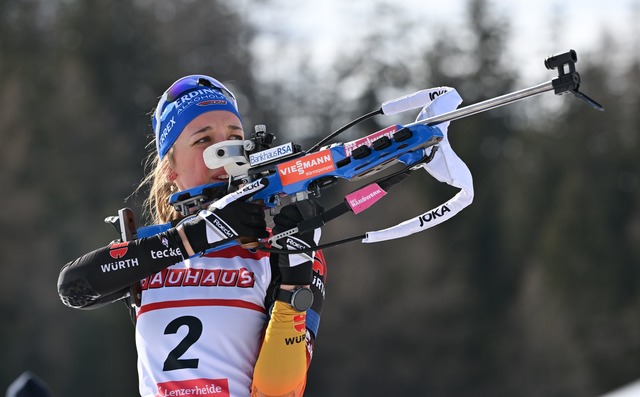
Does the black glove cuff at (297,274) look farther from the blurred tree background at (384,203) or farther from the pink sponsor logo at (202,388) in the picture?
the blurred tree background at (384,203)

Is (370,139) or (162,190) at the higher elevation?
(370,139)

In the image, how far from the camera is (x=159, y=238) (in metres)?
3.41

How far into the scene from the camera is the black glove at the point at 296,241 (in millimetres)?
3289

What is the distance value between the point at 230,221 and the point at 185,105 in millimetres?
677

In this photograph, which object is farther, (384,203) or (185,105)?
(384,203)

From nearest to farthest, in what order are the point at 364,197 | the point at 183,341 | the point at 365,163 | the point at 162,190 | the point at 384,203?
the point at 365,163, the point at 364,197, the point at 183,341, the point at 162,190, the point at 384,203

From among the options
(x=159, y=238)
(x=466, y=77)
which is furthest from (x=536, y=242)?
(x=159, y=238)

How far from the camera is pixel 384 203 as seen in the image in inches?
1288

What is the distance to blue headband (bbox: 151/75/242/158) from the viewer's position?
3.77 meters

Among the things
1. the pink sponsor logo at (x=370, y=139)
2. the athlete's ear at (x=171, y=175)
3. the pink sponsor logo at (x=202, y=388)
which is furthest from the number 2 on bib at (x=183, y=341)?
the pink sponsor logo at (x=370, y=139)

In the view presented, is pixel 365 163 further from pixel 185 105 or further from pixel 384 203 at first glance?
pixel 384 203

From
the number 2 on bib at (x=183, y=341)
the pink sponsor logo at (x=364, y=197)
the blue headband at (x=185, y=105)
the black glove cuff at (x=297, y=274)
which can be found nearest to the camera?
the pink sponsor logo at (x=364, y=197)

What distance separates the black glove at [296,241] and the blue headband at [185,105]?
632 mm

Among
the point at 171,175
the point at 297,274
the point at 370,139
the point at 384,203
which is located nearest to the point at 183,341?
the point at 297,274
